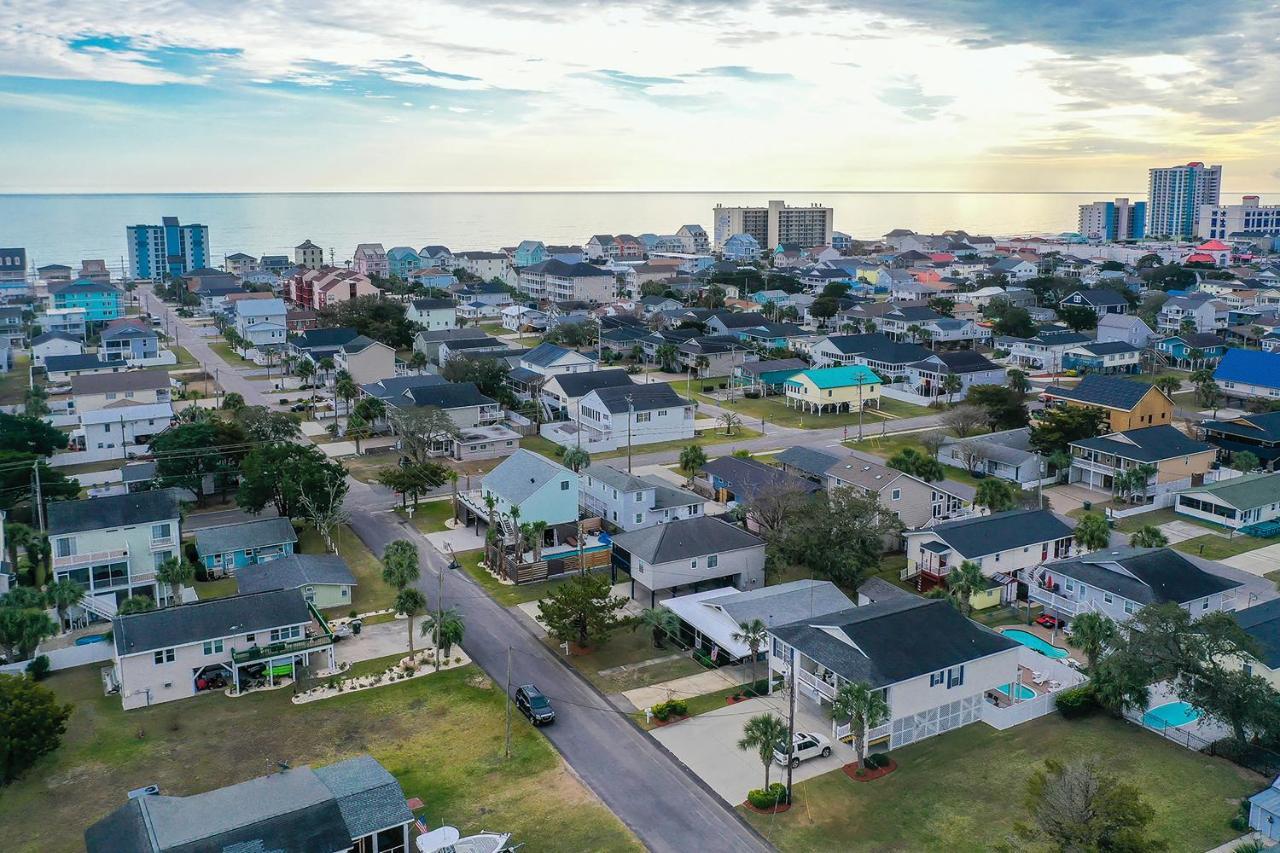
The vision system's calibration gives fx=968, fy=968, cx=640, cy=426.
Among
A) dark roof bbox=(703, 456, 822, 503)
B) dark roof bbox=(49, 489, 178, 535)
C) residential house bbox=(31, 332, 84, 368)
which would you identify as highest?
residential house bbox=(31, 332, 84, 368)

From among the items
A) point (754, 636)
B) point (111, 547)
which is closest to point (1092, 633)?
point (754, 636)

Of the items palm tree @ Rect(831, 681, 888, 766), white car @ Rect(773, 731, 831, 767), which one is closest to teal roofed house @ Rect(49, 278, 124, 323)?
white car @ Rect(773, 731, 831, 767)

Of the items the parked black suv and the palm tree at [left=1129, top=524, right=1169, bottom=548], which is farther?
the palm tree at [left=1129, top=524, right=1169, bottom=548]

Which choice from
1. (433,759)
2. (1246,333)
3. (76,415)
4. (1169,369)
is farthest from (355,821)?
(1246,333)

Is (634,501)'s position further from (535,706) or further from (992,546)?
(535,706)

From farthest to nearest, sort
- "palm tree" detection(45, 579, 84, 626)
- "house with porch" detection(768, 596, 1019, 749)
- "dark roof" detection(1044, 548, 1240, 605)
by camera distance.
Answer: "palm tree" detection(45, 579, 84, 626) → "dark roof" detection(1044, 548, 1240, 605) → "house with porch" detection(768, 596, 1019, 749)

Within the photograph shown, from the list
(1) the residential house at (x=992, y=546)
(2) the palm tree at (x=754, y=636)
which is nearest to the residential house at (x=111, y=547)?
(2) the palm tree at (x=754, y=636)

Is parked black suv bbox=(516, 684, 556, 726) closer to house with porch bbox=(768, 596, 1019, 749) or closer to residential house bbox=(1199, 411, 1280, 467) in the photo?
house with porch bbox=(768, 596, 1019, 749)

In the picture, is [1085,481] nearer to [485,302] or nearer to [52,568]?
[52,568]

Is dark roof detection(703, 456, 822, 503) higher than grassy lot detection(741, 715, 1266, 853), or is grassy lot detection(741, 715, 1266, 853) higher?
dark roof detection(703, 456, 822, 503)

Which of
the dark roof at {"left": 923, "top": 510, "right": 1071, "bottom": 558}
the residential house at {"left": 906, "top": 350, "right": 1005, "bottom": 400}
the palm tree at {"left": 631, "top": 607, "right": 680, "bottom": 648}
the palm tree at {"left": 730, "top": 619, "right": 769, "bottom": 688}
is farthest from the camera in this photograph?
the residential house at {"left": 906, "top": 350, "right": 1005, "bottom": 400}
